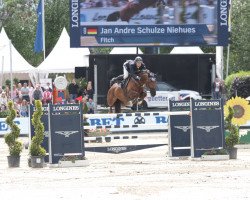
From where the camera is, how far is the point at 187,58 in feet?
130

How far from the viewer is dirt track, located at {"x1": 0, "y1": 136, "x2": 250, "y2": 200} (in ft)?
47.5

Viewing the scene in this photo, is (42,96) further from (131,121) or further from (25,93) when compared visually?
(131,121)

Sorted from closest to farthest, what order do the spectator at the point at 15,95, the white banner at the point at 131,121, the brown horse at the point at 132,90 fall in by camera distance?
the white banner at the point at 131,121
the brown horse at the point at 132,90
the spectator at the point at 15,95

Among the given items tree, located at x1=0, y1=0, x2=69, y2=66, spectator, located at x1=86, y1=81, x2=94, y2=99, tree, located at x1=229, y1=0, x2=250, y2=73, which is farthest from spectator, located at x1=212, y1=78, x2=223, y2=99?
tree, located at x1=0, y1=0, x2=69, y2=66

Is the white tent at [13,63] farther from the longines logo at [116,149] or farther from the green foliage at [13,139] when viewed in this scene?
the green foliage at [13,139]

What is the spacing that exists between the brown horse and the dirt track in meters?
8.83

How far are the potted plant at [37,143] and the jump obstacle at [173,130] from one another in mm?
203

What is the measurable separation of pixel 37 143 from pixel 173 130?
3.27 meters

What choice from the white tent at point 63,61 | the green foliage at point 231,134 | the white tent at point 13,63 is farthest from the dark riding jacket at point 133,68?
the white tent at point 13,63

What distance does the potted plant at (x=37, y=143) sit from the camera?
20.2 metres

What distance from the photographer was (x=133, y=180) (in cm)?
1669

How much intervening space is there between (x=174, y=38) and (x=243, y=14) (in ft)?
74.8

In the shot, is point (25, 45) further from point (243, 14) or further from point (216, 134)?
point (216, 134)

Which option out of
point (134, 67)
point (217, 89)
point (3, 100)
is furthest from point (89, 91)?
point (134, 67)
